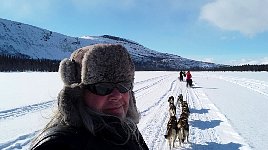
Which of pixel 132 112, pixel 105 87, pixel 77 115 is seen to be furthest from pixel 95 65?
pixel 132 112

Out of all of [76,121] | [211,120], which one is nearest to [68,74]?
[76,121]

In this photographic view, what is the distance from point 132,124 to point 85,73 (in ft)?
1.17

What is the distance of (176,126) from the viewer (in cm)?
838

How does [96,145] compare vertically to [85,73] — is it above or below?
below

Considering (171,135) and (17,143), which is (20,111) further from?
(171,135)

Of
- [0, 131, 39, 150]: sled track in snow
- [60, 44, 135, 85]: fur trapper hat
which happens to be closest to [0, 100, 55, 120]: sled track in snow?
[0, 131, 39, 150]: sled track in snow

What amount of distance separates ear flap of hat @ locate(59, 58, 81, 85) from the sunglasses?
8 cm

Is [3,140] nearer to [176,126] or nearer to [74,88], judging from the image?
[176,126]

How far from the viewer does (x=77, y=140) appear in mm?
1393

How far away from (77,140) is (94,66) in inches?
15.3

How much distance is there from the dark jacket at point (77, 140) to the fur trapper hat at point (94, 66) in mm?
173

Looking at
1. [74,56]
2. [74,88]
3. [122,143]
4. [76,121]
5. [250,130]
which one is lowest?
[250,130]

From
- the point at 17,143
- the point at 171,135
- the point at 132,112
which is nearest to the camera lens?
the point at 132,112

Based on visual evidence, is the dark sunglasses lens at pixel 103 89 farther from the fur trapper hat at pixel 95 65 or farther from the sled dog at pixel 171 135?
the sled dog at pixel 171 135
